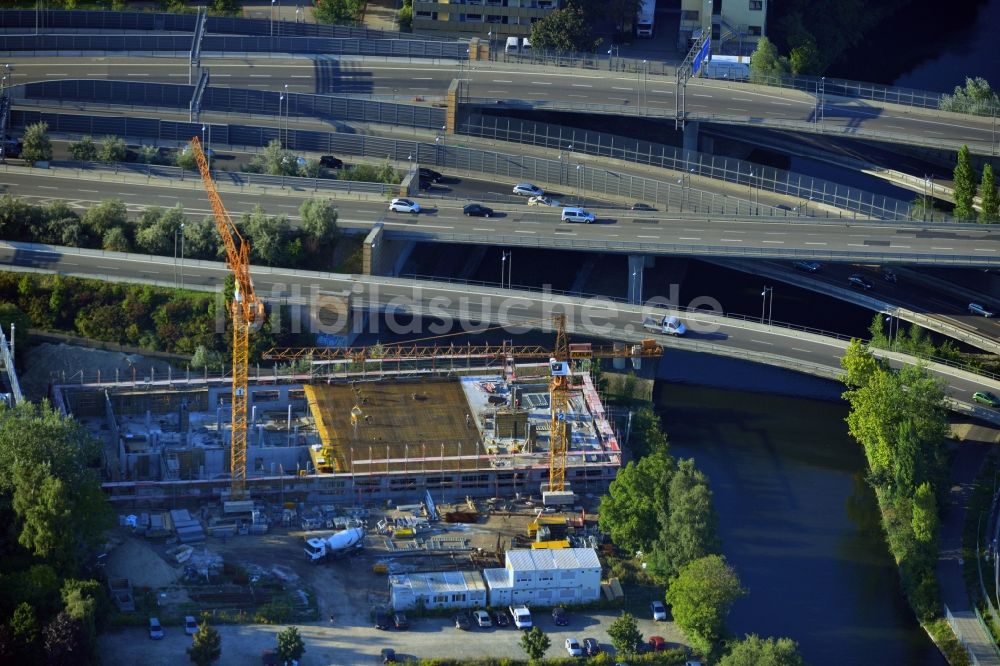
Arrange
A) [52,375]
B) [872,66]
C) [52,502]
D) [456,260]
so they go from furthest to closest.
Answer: [872,66], [456,260], [52,375], [52,502]

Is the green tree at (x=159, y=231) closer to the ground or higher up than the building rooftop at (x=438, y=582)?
higher up

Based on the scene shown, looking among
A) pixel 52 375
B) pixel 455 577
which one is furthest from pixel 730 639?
pixel 52 375

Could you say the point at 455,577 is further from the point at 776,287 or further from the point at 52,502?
the point at 776,287

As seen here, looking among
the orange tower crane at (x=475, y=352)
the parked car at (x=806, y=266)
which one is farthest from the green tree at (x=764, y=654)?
the parked car at (x=806, y=266)

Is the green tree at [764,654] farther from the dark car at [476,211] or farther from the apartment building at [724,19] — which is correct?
the apartment building at [724,19]

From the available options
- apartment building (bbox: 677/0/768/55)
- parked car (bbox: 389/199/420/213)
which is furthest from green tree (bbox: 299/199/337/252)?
apartment building (bbox: 677/0/768/55)

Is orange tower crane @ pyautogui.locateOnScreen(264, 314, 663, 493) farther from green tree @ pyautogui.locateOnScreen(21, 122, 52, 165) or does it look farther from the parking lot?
green tree @ pyautogui.locateOnScreen(21, 122, 52, 165)

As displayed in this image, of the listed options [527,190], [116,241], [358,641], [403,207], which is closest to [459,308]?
[403,207]
